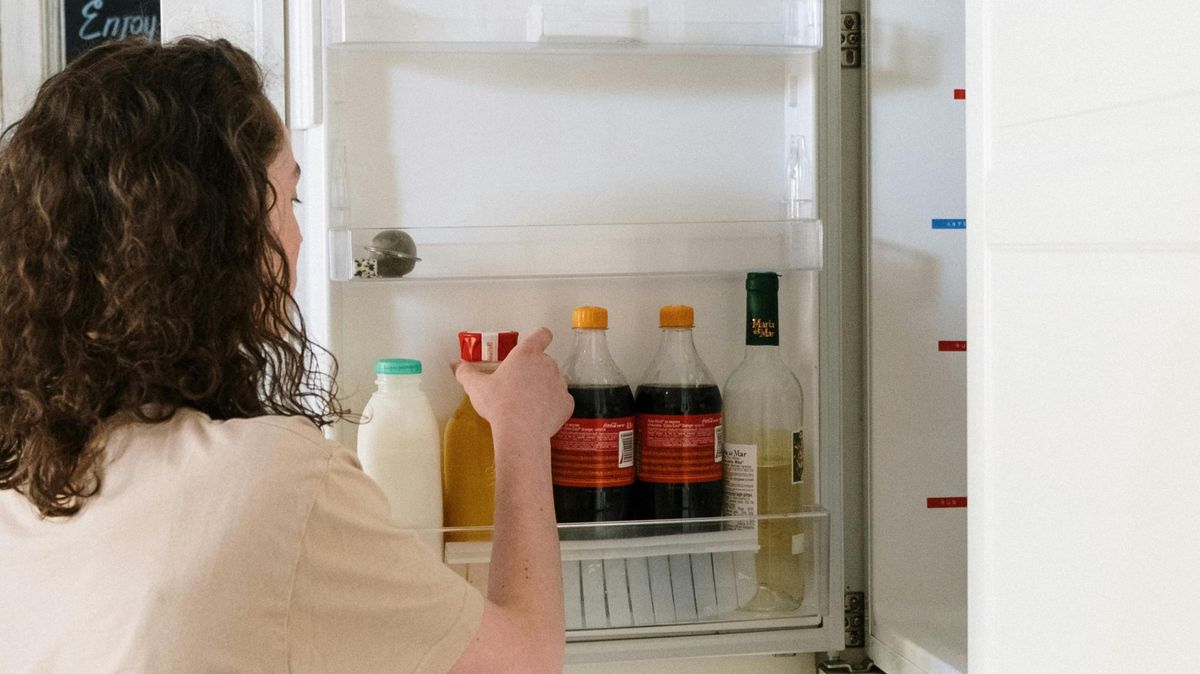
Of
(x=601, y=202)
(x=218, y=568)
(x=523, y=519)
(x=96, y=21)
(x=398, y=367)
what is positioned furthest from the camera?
(x=96, y=21)

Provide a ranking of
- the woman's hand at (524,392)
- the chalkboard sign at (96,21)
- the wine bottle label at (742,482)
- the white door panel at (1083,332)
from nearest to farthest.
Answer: the white door panel at (1083,332) < the woman's hand at (524,392) < the wine bottle label at (742,482) < the chalkboard sign at (96,21)

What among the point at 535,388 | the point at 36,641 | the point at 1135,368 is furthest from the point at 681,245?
the point at 36,641

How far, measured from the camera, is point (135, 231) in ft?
2.65

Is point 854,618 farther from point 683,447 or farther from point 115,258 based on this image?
point 115,258

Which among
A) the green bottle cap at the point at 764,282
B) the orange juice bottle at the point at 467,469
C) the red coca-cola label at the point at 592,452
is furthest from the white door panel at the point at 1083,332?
the orange juice bottle at the point at 467,469

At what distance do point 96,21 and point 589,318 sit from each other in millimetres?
708

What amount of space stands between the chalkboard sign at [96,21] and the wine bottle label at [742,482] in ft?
2.72

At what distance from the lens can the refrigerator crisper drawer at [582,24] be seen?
1140 millimetres

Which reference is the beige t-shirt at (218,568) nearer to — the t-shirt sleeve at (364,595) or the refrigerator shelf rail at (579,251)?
the t-shirt sleeve at (364,595)

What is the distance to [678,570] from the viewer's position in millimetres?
1213

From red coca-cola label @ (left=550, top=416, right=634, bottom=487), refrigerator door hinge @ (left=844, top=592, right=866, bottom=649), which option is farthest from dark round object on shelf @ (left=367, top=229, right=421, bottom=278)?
refrigerator door hinge @ (left=844, top=592, right=866, bottom=649)

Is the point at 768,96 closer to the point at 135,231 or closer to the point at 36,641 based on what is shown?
the point at 135,231

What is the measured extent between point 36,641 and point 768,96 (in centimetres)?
88

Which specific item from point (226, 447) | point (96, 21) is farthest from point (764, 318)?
point (96, 21)
